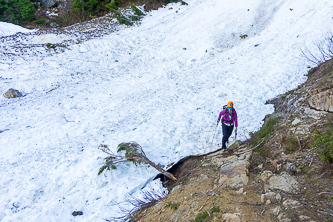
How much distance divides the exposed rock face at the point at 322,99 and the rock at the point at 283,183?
2.52 meters

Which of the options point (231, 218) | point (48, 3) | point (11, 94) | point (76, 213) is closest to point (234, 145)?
point (231, 218)

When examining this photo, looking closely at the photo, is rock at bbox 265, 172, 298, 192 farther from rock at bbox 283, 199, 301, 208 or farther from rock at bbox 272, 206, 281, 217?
rock at bbox 272, 206, 281, 217

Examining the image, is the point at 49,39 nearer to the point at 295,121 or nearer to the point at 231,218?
the point at 295,121

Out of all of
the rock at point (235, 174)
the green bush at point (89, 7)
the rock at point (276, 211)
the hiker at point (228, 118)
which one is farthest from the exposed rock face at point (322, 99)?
the green bush at point (89, 7)

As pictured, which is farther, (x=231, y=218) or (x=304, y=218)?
(x=231, y=218)

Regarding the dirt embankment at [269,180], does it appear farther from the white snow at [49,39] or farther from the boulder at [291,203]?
the white snow at [49,39]

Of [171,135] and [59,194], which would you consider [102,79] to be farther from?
[59,194]

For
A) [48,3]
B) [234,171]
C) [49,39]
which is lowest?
[234,171]

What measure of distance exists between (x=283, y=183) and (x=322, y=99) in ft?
10.6

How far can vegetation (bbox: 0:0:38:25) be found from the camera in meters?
20.1

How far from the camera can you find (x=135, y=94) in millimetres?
11805

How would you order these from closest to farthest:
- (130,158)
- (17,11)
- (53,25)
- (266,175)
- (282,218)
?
(282,218) < (266,175) < (130,158) < (53,25) < (17,11)

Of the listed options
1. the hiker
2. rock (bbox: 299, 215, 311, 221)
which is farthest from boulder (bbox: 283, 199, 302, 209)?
the hiker

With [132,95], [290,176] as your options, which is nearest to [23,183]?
[132,95]
